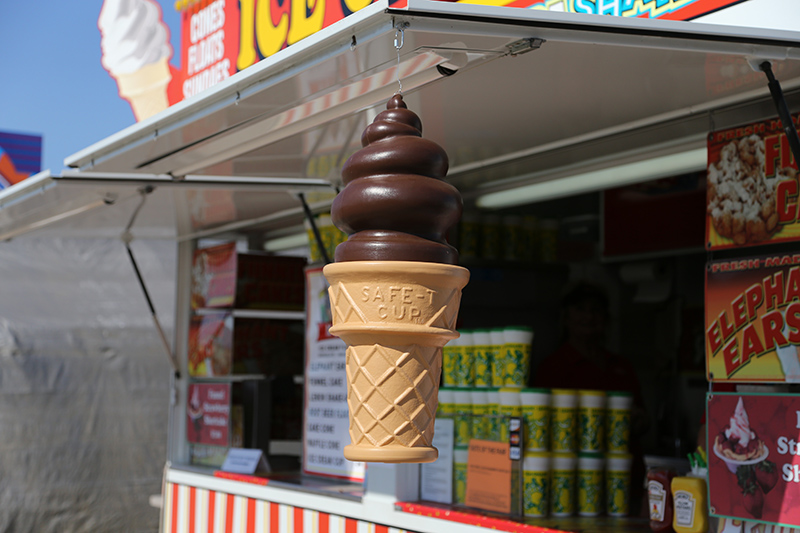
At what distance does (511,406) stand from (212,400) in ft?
8.24

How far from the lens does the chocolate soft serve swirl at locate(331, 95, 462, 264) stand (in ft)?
5.09

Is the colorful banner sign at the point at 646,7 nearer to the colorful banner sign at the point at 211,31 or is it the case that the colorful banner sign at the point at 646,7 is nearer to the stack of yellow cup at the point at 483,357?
the colorful banner sign at the point at 211,31

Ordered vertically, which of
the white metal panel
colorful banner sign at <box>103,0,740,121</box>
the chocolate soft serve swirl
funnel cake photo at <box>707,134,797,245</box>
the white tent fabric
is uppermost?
colorful banner sign at <box>103,0,740,121</box>

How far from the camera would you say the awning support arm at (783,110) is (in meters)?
2.04

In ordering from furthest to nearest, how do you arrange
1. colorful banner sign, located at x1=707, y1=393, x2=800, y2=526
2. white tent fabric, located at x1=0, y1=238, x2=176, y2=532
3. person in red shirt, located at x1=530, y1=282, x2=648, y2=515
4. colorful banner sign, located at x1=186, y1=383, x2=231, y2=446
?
white tent fabric, located at x1=0, y1=238, x2=176, y2=532 < colorful banner sign, located at x1=186, y1=383, x2=231, y2=446 < person in red shirt, located at x1=530, y1=282, x2=648, y2=515 < colorful banner sign, located at x1=707, y1=393, x2=800, y2=526

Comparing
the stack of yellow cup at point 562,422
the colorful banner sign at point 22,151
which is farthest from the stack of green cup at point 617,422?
the colorful banner sign at point 22,151

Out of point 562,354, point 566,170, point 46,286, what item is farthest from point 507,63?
point 46,286

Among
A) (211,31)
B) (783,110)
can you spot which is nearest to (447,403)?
(783,110)

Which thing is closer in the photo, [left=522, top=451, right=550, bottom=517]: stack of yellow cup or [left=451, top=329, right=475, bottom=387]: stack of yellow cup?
[left=522, top=451, right=550, bottom=517]: stack of yellow cup

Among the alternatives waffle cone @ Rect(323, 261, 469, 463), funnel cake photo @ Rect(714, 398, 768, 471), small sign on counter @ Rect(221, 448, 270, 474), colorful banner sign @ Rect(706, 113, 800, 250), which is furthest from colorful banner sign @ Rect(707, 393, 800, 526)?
small sign on counter @ Rect(221, 448, 270, 474)

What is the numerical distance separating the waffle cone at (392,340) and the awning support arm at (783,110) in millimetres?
994

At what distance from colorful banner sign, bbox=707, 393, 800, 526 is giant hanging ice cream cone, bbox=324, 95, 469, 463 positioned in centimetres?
118

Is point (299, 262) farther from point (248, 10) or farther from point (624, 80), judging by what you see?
point (624, 80)

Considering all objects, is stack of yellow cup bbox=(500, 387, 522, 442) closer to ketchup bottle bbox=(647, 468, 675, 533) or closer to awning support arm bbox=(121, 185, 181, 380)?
ketchup bottle bbox=(647, 468, 675, 533)
